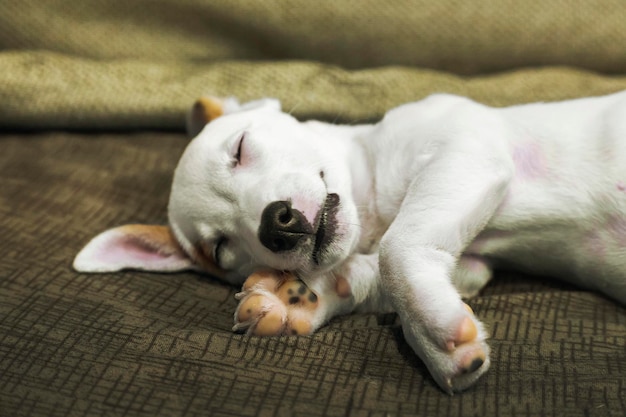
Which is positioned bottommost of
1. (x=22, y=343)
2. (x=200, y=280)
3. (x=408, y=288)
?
(x=200, y=280)

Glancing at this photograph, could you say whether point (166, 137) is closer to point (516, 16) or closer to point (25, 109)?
point (25, 109)

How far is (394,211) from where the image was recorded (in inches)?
77.9

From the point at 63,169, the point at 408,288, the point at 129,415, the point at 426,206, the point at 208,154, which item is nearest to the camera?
the point at 129,415

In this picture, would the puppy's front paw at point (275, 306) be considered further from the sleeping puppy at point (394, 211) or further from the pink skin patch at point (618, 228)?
the pink skin patch at point (618, 228)

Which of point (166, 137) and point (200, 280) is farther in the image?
point (166, 137)

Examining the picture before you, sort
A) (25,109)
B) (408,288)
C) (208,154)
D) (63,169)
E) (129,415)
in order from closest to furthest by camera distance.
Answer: (129,415) < (408,288) < (208,154) < (63,169) < (25,109)

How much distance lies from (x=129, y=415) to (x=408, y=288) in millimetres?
626

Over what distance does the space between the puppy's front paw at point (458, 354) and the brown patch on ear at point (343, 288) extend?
1.22 feet

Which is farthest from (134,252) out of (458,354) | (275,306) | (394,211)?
(458,354)

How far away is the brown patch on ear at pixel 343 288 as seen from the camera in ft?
6.10

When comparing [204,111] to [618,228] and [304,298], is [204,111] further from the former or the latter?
[618,228]

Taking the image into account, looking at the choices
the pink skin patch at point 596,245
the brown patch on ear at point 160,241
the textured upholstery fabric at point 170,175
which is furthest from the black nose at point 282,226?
the pink skin patch at point 596,245

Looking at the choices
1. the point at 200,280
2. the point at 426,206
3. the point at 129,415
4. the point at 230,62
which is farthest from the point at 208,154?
the point at 230,62

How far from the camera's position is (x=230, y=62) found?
291 cm
